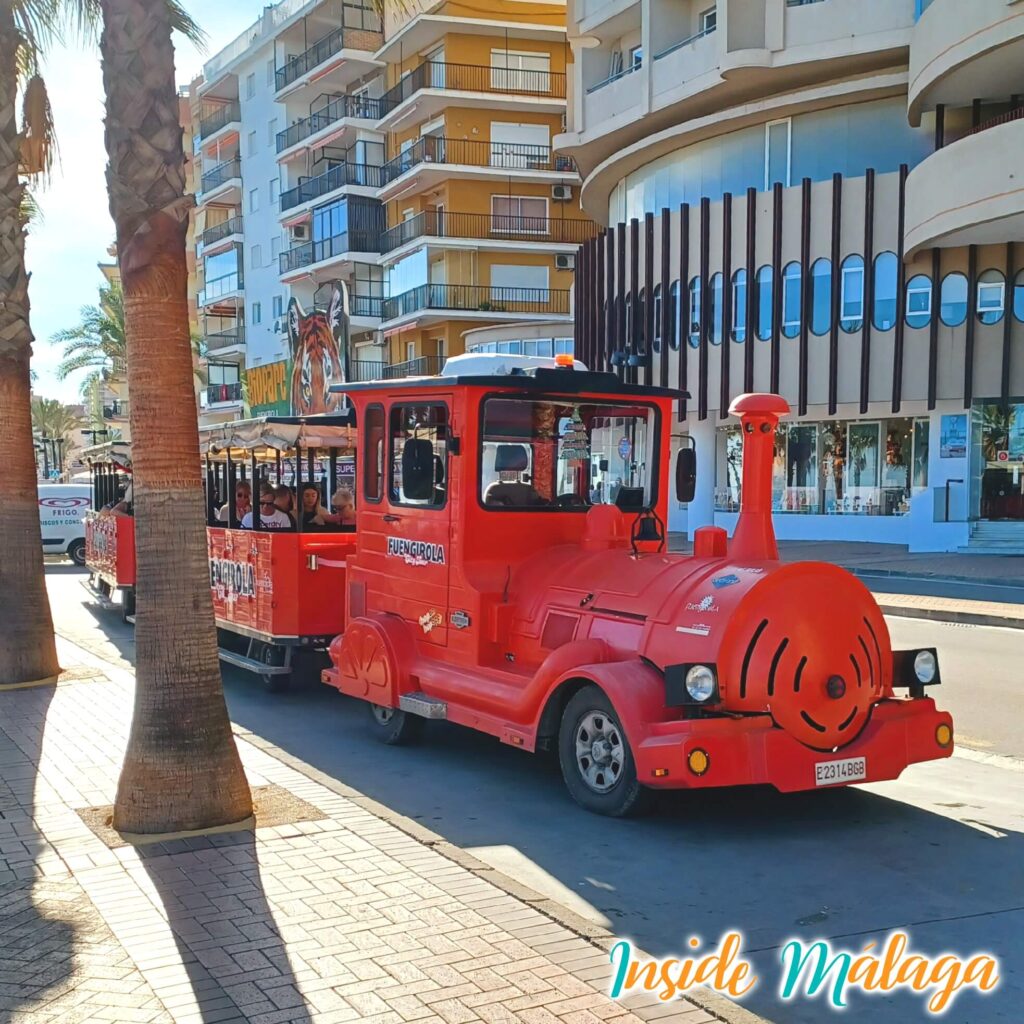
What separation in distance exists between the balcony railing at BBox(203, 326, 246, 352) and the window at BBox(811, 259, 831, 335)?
41.3 m

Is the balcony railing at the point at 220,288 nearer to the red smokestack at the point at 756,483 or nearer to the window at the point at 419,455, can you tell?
the window at the point at 419,455

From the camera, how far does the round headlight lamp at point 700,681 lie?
5844 mm

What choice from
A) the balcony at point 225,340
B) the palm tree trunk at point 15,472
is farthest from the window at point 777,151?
the balcony at point 225,340

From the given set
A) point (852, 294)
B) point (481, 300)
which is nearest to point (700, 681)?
point (852, 294)

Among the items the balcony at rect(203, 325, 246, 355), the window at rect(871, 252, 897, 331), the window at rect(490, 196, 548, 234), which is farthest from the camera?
the balcony at rect(203, 325, 246, 355)

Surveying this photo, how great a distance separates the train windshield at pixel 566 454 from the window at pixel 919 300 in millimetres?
20249

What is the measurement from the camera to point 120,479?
60.6 ft

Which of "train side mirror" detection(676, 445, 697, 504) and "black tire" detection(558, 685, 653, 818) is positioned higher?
"train side mirror" detection(676, 445, 697, 504)

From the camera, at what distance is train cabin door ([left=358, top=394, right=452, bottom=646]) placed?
7.80 metres

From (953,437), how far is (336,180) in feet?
112

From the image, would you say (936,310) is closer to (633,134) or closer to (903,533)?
(903,533)

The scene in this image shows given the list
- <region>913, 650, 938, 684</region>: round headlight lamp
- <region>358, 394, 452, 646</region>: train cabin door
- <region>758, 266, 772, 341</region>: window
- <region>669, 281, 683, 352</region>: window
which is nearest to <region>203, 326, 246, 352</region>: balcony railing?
<region>669, 281, 683, 352</region>: window

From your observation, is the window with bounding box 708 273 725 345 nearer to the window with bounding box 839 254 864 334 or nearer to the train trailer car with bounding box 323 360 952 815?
the window with bounding box 839 254 864 334

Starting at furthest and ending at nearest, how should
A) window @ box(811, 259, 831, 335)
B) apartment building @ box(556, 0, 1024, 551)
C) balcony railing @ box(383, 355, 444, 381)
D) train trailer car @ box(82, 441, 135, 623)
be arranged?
balcony railing @ box(383, 355, 444, 381), window @ box(811, 259, 831, 335), apartment building @ box(556, 0, 1024, 551), train trailer car @ box(82, 441, 135, 623)
